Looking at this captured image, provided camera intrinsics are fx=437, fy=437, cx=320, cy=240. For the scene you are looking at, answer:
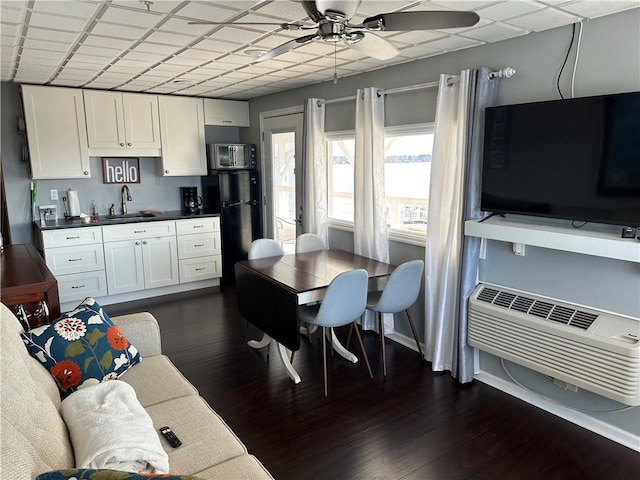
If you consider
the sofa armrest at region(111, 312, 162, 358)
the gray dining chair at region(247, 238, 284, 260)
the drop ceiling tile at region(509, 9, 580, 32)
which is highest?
the drop ceiling tile at region(509, 9, 580, 32)

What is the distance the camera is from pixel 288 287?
295 cm

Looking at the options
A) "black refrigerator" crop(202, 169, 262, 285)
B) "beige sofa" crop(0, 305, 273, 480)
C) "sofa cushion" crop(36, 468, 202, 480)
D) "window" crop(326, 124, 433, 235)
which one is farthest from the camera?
"black refrigerator" crop(202, 169, 262, 285)

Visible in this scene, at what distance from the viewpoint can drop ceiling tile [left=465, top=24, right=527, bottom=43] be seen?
255 centimetres

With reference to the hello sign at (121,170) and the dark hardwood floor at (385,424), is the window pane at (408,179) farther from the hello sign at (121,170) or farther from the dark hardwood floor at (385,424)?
the hello sign at (121,170)

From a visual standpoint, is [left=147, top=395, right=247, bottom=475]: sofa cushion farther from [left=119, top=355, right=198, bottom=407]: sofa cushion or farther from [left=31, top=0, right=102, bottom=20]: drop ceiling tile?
[left=31, top=0, right=102, bottom=20]: drop ceiling tile

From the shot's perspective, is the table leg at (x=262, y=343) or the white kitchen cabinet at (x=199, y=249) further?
the white kitchen cabinet at (x=199, y=249)

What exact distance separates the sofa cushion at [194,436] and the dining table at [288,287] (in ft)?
3.32

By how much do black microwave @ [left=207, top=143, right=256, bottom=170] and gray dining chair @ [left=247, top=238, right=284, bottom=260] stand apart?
6.12 feet

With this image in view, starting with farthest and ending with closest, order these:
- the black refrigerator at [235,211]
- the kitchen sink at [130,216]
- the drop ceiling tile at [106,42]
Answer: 1. the black refrigerator at [235,211]
2. the kitchen sink at [130,216]
3. the drop ceiling tile at [106,42]

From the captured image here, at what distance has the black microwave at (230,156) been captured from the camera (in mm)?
5422

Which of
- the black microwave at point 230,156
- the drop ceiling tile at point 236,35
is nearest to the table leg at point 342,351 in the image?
the drop ceiling tile at point 236,35

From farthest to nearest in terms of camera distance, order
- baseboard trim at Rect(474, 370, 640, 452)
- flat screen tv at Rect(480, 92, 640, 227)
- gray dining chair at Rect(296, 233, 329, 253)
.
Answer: gray dining chair at Rect(296, 233, 329, 253)
baseboard trim at Rect(474, 370, 640, 452)
flat screen tv at Rect(480, 92, 640, 227)

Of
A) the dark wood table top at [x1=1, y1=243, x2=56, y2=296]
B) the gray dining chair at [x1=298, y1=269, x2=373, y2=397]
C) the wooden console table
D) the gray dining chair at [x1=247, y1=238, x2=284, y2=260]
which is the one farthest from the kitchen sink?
the gray dining chair at [x1=298, y1=269, x2=373, y2=397]

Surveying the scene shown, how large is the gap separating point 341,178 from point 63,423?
3.38 metres
